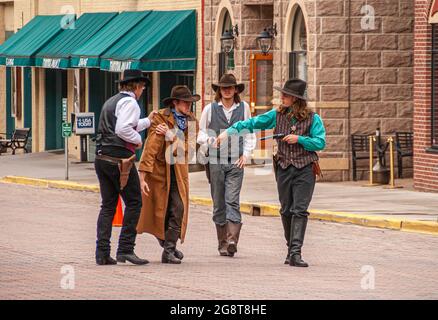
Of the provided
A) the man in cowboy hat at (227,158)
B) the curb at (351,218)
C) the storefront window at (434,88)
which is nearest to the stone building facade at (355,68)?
the storefront window at (434,88)

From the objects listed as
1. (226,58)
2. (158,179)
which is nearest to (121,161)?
(158,179)

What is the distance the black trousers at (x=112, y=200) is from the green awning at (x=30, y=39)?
22.5m

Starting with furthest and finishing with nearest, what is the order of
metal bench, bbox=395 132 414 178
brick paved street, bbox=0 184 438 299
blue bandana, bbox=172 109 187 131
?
1. metal bench, bbox=395 132 414 178
2. blue bandana, bbox=172 109 187 131
3. brick paved street, bbox=0 184 438 299

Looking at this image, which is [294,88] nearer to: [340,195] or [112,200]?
[112,200]

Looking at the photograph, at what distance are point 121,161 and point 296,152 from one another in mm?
1840

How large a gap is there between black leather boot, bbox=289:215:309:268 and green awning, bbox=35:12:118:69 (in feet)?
66.3

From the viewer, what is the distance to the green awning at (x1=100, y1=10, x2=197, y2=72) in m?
31.2

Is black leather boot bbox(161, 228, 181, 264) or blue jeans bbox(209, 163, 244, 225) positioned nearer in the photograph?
black leather boot bbox(161, 228, 181, 264)

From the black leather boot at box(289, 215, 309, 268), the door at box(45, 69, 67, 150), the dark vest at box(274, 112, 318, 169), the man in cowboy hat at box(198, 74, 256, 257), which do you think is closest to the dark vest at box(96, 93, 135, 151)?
the man in cowboy hat at box(198, 74, 256, 257)

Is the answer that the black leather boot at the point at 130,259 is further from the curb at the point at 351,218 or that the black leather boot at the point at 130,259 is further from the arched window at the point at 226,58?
the arched window at the point at 226,58

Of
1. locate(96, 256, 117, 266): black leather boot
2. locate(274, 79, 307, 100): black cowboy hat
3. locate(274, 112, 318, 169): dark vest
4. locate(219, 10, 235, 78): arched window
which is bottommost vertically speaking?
locate(96, 256, 117, 266): black leather boot

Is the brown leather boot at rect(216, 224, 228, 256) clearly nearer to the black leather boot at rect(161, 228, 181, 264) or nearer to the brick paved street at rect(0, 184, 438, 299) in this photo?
the brick paved street at rect(0, 184, 438, 299)

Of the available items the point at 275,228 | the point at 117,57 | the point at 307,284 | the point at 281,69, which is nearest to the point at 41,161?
the point at 117,57

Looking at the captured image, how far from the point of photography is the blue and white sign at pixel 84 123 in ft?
101
